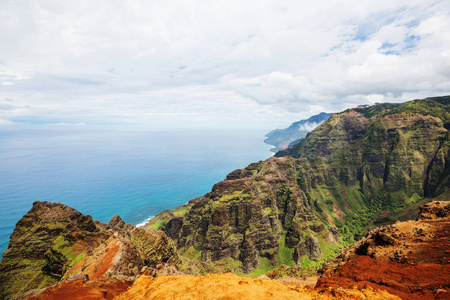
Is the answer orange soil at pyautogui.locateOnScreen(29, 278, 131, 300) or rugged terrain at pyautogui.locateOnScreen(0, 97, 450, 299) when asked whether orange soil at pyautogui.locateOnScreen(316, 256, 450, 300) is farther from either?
orange soil at pyautogui.locateOnScreen(29, 278, 131, 300)

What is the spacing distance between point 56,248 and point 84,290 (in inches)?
1045

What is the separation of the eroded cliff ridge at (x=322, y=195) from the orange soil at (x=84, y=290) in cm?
6046

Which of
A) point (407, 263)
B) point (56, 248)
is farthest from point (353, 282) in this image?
point (56, 248)

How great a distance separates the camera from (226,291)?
45.8 ft

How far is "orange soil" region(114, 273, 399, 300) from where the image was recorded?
43.3ft

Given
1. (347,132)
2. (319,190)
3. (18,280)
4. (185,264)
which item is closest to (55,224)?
(18,280)

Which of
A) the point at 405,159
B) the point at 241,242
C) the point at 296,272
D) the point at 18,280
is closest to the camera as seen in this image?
the point at 18,280

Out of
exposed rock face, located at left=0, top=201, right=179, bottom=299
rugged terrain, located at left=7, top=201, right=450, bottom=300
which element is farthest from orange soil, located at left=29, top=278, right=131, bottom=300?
exposed rock face, located at left=0, top=201, right=179, bottom=299

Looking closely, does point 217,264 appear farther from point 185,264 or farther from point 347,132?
point 347,132

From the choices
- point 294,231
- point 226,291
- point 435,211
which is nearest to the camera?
point 226,291

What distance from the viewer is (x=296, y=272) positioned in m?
47.8

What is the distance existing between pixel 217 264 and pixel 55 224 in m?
52.7

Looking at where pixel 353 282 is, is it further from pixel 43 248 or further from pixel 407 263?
pixel 43 248

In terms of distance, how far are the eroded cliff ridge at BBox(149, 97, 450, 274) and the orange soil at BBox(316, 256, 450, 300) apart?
61511mm
